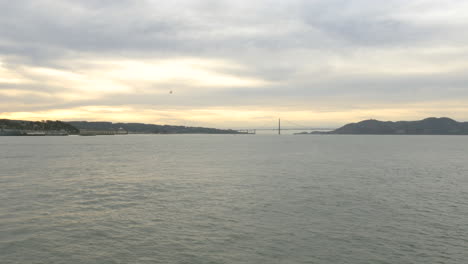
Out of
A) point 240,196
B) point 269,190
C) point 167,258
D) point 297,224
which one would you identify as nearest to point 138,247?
point 167,258

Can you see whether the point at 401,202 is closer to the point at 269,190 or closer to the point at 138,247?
the point at 269,190

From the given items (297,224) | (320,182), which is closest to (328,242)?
(297,224)

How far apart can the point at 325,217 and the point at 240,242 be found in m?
8.25

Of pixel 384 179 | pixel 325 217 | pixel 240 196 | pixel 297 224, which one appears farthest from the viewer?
pixel 384 179

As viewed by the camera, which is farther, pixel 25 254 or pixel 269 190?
pixel 269 190

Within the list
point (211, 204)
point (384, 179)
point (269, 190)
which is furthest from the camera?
point (384, 179)

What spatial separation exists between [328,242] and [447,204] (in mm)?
16610

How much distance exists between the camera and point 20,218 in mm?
23125

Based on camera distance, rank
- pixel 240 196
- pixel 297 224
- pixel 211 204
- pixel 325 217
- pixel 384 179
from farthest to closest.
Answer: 1. pixel 384 179
2. pixel 240 196
3. pixel 211 204
4. pixel 325 217
5. pixel 297 224

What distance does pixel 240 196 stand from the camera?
105 feet

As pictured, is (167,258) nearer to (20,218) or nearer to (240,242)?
A: (240,242)

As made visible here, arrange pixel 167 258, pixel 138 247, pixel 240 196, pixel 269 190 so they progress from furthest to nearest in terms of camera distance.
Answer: pixel 269 190 < pixel 240 196 < pixel 138 247 < pixel 167 258

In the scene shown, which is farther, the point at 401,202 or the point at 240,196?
the point at 240,196

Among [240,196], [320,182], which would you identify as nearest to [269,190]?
[240,196]
